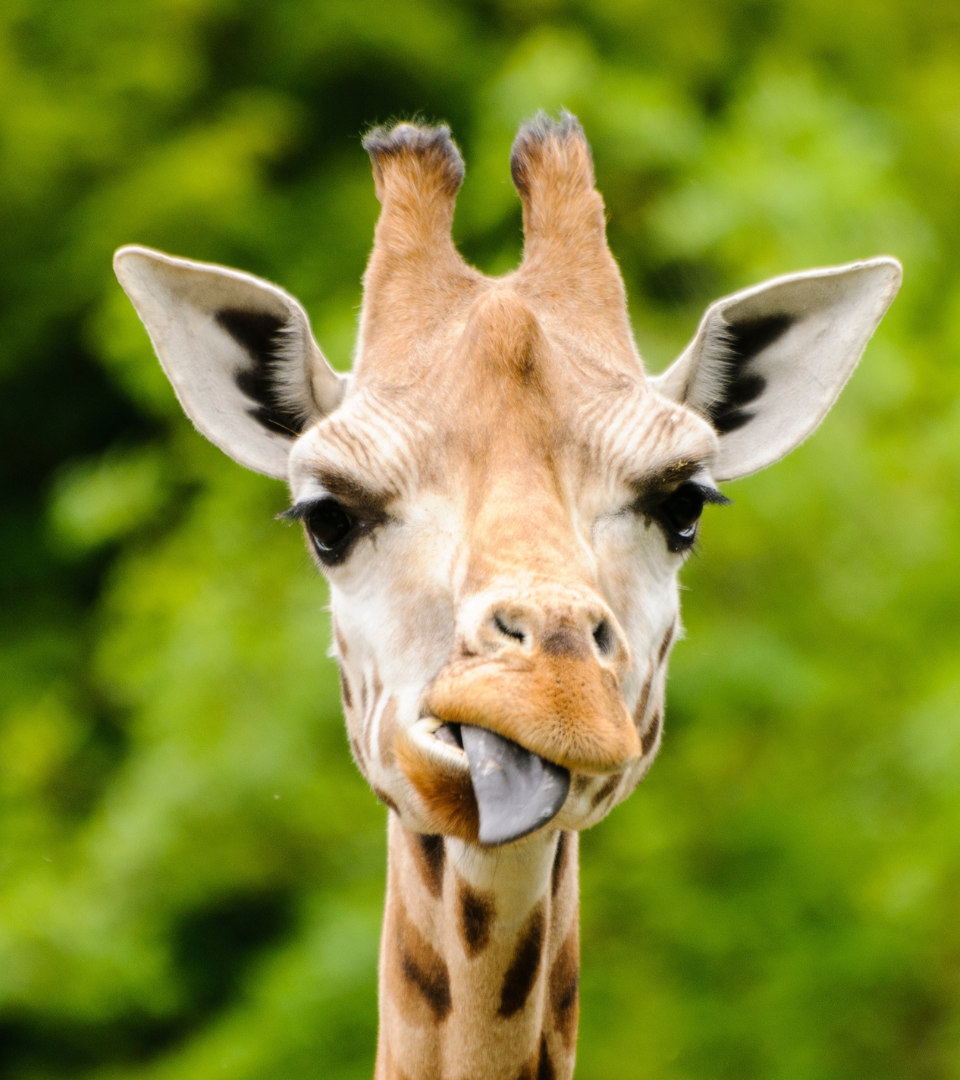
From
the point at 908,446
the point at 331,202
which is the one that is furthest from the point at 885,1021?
the point at 331,202

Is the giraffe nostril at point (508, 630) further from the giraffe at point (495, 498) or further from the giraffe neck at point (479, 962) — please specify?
the giraffe neck at point (479, 962)

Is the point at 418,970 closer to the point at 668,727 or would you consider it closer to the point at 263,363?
the point at 263,363

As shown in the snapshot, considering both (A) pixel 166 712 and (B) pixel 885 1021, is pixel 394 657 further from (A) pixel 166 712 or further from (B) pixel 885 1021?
(B) pixel 885 1021

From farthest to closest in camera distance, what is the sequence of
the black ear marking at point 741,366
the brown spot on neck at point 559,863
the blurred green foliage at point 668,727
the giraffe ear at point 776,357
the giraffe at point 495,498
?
the blurred green foliage at point 668,727 → the black ear marking at point 741,366 → the giraffe ear at point 776,357 → the brown spot on neck at point 559,863 → the giraffe at point 495,498

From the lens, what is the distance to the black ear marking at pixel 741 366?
13.0 feet

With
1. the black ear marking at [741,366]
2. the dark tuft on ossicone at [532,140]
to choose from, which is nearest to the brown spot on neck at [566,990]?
the black ear marking at [741,366]

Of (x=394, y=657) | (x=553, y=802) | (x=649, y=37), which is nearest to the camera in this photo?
(x=553, y=802)

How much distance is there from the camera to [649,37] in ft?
30.7

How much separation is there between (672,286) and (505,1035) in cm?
495

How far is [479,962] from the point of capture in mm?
3232

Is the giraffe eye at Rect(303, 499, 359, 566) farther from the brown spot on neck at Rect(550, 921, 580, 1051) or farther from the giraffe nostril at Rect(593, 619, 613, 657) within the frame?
the brown spot on neck at Rect(550, 921, 580, 1051)

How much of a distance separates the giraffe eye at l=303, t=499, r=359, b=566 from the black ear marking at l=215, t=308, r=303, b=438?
71 centimetres

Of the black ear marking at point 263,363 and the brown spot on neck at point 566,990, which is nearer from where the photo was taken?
the brown spot on neck at point 566,990

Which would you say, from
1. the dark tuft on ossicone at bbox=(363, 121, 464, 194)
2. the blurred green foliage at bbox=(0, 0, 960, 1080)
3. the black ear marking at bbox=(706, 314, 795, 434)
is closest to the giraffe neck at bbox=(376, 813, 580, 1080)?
the black ear marking at bbox=(706, 314, 795, 434)
